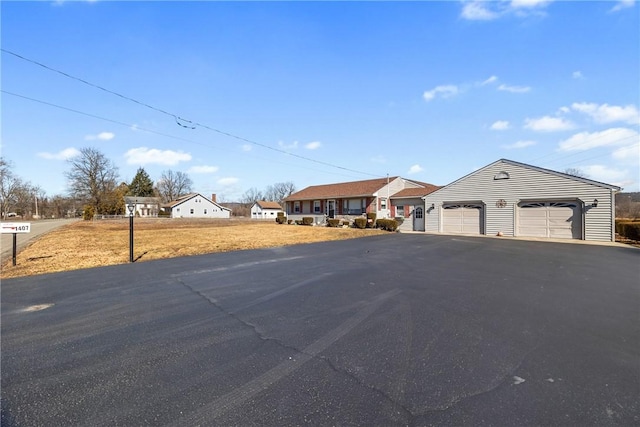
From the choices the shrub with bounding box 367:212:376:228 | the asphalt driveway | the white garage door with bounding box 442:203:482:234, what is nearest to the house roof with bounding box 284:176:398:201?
the shrub with bounding box 367:212:376:228

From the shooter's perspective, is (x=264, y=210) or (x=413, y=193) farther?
(x=264, y=210)

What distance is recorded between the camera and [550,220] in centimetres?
1842

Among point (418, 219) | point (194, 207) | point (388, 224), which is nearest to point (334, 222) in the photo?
point (388, 224)

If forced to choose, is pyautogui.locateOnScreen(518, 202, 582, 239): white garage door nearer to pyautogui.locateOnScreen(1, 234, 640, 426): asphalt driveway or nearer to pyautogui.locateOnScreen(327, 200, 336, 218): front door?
pyautogui.locateOnScreen(1, 234, 640, 426): asphalt driveway

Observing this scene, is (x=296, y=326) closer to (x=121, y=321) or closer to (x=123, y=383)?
(x=123, y=383)

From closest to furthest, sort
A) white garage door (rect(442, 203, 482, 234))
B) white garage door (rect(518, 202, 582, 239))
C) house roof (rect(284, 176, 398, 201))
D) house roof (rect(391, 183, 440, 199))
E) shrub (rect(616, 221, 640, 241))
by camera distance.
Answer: shrub (rect(616, 221, 640, 241))
white garage door (rect(518, 202, 582, 239))
white garage door (rect(442, 203, 482, 234))
house roof (rect(391, 183, 440, 199))
house roof (rect(284, 176, 398, 201))

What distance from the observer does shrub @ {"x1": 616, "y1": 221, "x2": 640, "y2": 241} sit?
16.2m

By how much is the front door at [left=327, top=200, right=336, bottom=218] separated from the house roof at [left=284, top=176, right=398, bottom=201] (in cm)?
76

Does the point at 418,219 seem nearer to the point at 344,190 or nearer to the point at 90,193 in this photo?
the point at 344,190

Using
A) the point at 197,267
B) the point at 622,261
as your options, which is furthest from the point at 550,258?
the point at 197,267

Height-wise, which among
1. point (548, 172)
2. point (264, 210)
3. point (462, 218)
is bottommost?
point (462, 218)

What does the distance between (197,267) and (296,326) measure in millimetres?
5417

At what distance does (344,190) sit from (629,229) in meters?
21.8

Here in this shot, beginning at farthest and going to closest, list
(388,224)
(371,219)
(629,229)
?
(371,219)
(388,224)
(629,229)
